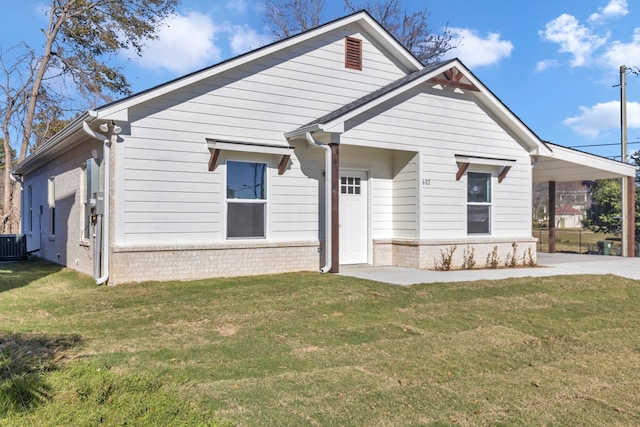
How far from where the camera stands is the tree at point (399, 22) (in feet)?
84.4

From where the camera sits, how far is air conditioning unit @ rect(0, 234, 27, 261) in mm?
14320

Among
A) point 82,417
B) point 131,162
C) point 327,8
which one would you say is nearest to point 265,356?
point 82,417

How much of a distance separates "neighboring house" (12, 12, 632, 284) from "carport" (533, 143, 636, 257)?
0.52m

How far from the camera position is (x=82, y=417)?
3391 mm

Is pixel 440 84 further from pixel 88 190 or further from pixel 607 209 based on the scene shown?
pixel 607 209

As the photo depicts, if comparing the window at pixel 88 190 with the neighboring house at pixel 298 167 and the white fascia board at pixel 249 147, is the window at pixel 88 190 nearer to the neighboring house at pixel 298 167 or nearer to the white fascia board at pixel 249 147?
the neighboring house at pixel 298 167

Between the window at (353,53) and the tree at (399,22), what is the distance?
15.0m

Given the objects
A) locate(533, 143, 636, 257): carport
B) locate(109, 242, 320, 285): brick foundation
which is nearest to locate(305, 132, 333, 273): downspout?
locate(109, 242, 320, 285): brick foundation

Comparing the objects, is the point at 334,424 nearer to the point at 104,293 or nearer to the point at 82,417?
the point at 82,417

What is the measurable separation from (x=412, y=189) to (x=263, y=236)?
3.91 meters

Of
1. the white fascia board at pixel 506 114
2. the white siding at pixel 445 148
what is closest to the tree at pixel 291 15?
the white fascia board at pixel 506 114

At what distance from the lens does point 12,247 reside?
1448 centimetres

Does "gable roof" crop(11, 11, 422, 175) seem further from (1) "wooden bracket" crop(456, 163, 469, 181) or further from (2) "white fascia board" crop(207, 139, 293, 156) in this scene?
(1) "wooden bracket" crop(456, 163, 469, 181)

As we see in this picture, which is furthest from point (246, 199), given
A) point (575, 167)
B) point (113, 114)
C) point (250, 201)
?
point (575, 167)
